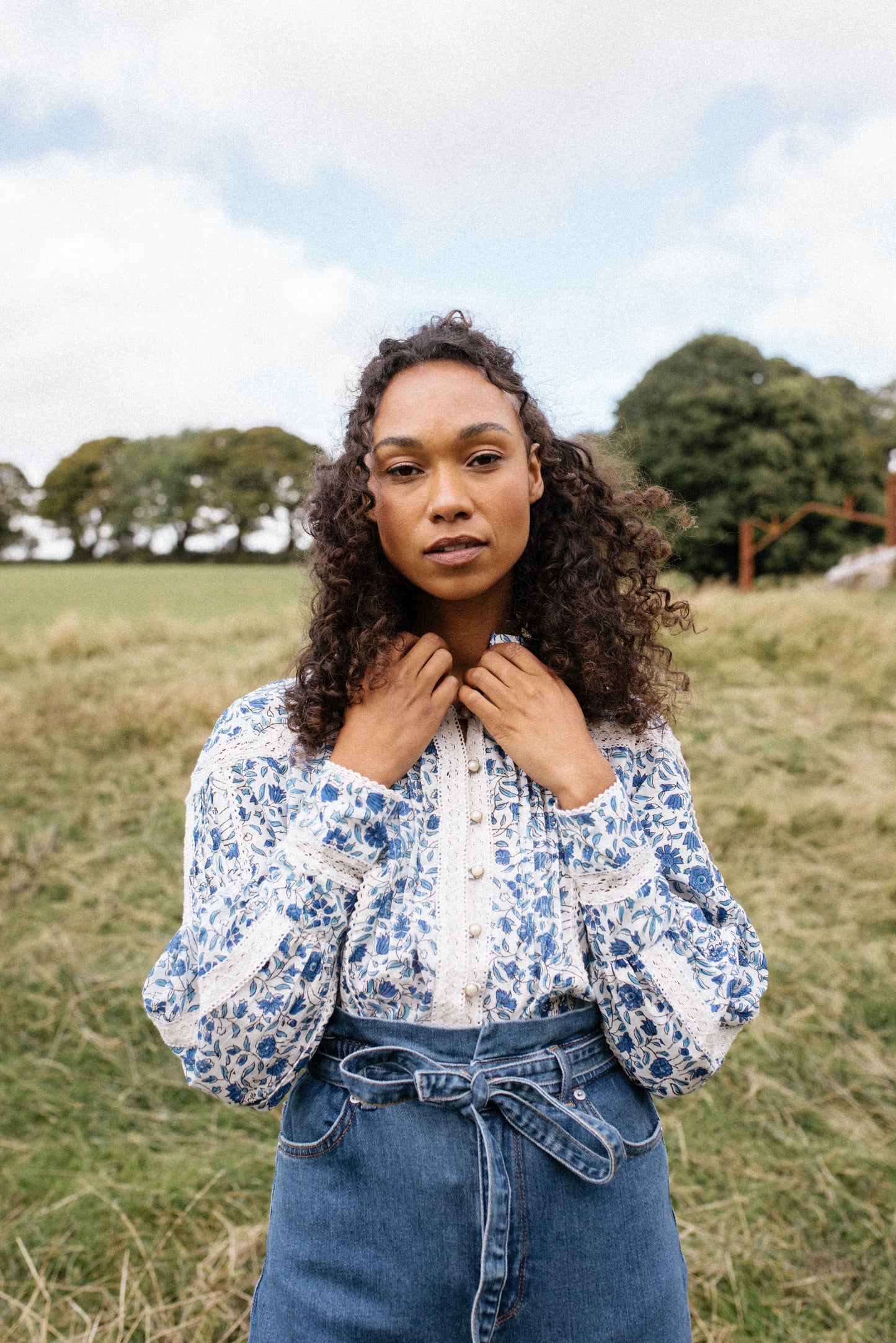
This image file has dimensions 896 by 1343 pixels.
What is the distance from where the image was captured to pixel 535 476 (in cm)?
187

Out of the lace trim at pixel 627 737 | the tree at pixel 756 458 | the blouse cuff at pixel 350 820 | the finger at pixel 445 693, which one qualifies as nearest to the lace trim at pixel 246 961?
the blouse cuff at pixel 350 820

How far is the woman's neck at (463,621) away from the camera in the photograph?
1848 millimetres

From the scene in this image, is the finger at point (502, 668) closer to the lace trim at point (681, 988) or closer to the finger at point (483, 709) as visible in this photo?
the finger at point (483, 709)

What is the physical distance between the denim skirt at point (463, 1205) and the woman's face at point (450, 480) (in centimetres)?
79

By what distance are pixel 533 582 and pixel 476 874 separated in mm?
621

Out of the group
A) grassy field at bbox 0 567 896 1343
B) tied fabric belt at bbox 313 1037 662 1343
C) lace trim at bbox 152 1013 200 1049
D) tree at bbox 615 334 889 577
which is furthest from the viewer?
tree at bbox 615 334 889 577

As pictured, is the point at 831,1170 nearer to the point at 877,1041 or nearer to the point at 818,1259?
the point at 818,1259

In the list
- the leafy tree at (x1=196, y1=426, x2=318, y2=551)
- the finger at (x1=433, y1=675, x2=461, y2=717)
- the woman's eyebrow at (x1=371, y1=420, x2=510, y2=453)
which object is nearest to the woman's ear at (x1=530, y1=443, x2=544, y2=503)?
the woman's eyebrow at (x1=371, y1=420, x2=510, y2=453)

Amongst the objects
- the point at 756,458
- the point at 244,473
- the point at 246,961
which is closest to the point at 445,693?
the point at 246,961

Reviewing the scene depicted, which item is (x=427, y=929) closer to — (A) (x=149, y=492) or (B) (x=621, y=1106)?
(B) (x=621, y=1106)

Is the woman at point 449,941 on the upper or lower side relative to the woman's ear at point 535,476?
lower

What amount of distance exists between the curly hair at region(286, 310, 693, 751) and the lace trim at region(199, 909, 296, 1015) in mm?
335

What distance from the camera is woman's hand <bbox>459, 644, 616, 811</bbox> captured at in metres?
1.61

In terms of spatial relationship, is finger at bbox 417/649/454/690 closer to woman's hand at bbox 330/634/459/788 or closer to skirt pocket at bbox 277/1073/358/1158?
woman's hand at bbox 330/634/459/788
